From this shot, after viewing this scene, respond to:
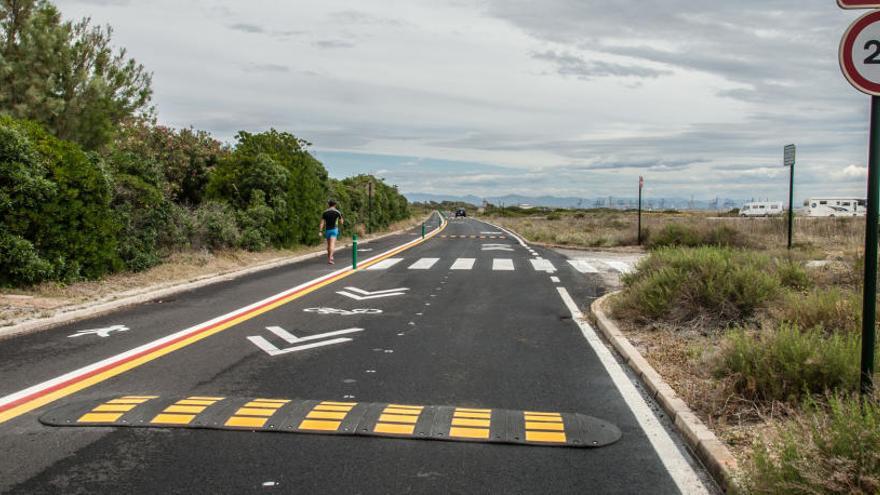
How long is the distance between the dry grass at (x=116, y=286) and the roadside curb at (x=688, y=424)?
778 cm

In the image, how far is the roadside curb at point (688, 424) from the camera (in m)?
4.15

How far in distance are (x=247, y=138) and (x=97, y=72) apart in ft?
16.8

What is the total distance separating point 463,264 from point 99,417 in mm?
15068

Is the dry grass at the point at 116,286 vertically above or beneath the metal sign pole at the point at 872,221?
beneath

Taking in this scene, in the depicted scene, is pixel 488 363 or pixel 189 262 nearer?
pixel 488 363

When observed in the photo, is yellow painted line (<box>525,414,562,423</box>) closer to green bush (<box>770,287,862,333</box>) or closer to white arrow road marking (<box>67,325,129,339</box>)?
green bush (<box>770,287,862,333</box>)

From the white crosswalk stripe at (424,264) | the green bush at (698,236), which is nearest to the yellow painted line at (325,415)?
the white crosswalk stripe at (424,264)

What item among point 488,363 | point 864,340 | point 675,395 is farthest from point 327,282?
point 864,340

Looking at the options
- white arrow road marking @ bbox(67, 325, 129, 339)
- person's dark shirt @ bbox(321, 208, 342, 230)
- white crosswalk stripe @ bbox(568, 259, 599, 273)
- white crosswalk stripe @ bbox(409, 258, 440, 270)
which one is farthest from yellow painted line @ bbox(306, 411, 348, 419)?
person's dark shirt @ bbox(321, 208, 342, 230)

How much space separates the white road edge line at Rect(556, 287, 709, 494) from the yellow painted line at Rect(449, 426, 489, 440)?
3.94 feet

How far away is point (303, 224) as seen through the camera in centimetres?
2564

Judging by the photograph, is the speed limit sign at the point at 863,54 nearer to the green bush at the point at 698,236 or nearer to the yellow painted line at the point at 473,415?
the yellow painted line at the point at 473,415

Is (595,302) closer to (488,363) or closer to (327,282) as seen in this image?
(488,363)

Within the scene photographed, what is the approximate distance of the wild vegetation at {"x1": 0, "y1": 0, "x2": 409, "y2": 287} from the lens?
1112 centimetres
